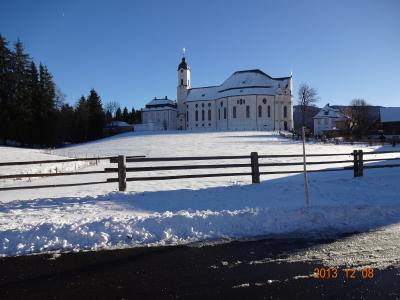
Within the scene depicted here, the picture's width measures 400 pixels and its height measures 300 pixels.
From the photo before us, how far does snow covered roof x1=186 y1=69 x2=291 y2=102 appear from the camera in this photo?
278ft

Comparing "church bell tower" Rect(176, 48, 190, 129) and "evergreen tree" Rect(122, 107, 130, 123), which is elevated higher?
"church bell tower" Rect(176, 48, 190, 129)

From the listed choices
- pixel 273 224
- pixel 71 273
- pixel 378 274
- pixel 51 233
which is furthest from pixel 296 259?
pixel 51 233

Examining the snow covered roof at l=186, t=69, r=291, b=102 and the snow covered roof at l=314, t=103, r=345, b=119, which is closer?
the snow covered roof at l=186, t=69, r=291, b=102

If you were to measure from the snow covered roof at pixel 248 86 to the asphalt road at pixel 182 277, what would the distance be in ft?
263

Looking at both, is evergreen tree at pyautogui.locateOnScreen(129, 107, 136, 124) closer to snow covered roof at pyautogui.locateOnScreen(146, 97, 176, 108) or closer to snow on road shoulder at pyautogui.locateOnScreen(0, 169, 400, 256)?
snow covered roof at pyautogui.locateOnScreen(146, 97, 176, 108)

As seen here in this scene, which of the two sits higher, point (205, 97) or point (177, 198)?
point (205, 97)

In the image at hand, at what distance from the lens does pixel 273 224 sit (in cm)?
790

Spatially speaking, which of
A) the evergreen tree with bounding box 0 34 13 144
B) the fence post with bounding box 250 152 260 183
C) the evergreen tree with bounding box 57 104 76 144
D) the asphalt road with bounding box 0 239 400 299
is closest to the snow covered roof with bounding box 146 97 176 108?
the evergreen tree with bounding box 57 104 76 144

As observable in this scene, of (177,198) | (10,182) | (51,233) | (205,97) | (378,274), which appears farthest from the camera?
(205,97)

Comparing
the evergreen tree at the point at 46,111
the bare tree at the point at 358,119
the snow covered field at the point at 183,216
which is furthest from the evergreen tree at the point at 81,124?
the snow covered field at the point at 183,216

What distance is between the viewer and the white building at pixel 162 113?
10419 centimetres

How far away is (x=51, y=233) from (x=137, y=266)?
8.74 ft

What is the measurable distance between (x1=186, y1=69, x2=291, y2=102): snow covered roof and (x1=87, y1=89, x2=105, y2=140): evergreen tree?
27.0 m

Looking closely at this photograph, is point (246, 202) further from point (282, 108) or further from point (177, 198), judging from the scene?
point (282, 108)
